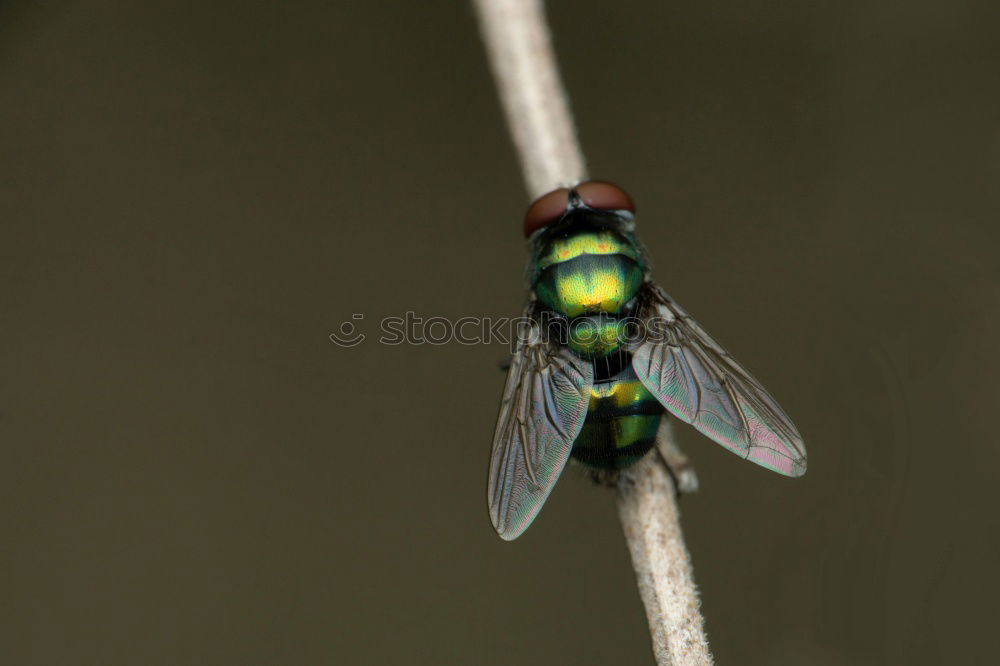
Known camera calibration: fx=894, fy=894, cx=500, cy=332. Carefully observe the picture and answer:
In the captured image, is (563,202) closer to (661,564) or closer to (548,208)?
(548,208)

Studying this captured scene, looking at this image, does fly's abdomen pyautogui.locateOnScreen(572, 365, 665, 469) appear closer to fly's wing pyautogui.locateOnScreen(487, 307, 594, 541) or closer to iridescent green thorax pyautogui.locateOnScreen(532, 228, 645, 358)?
fly's wing pyautogui.locateOnScreen(487, 307, 594, 541)

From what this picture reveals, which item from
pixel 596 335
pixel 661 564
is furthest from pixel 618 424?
pixel 661 564

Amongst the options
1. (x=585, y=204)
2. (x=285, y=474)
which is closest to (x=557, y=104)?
(x=585, y=204)

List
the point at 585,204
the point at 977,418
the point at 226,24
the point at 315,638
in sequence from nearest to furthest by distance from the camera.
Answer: the point at 585,204 → the point at 977,418 → the point at 315,638 → the point at 226,24

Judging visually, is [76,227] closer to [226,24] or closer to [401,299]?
[226,24]

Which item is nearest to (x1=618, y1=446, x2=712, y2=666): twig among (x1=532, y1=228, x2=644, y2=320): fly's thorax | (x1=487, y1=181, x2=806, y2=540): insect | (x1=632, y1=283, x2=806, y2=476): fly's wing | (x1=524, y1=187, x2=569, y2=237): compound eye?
(x1=487, y1=181, x2=806, y2=540): insect

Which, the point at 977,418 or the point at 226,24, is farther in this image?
the point at 226,24

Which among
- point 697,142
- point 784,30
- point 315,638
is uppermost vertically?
point 784,30

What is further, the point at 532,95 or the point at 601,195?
the point at 532,95
